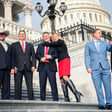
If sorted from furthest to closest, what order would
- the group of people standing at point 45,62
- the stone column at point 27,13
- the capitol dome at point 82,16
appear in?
the capitol dome at point 82,16 → the stone column at point 27,13 → the group of people standing at point 45,62

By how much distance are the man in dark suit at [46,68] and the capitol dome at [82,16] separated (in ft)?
228

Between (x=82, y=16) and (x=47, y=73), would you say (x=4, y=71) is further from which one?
(x=82, y=16)

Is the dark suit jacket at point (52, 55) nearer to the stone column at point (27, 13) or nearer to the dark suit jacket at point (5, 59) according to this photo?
the dark suit jacket at point (5, 59)

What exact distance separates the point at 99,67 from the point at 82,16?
243 ft

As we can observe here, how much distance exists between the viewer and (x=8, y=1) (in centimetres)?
2708

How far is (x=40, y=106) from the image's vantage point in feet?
23.6

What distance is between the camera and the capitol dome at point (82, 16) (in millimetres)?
79875

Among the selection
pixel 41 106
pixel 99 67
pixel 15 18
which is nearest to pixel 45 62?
pixel 99 67

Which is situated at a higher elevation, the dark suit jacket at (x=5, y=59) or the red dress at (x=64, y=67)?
the dark suit jacket at (x=5, y=59)

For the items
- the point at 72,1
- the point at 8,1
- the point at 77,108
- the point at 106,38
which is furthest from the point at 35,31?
the point at 72,1

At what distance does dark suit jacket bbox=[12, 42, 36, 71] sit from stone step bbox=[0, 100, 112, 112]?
1.90m

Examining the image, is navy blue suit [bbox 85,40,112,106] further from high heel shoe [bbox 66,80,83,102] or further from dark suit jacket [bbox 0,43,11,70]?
dark suit jacket [bbox 0,43,11,70]

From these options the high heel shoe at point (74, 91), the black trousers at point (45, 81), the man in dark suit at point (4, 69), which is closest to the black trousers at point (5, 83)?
the man in dark suit at point (4, 69)

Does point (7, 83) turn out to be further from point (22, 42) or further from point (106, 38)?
point (106, 38)
